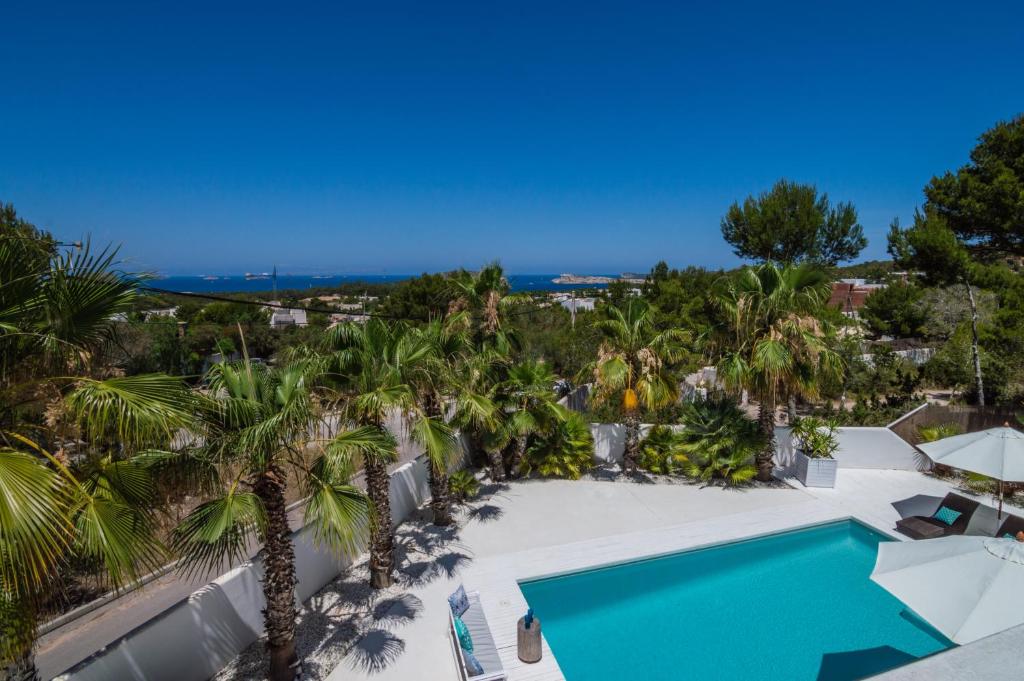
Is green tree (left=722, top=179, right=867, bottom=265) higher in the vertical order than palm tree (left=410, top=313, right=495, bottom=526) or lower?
higher

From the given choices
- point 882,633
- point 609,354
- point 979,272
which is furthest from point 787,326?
point 979,272

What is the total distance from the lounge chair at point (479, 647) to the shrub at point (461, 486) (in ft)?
12.3

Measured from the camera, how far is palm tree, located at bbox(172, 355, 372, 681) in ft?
15.1

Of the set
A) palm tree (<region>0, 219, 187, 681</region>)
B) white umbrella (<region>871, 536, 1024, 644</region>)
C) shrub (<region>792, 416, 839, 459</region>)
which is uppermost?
palm tree (<region>0, 219, 187, 681</region>)

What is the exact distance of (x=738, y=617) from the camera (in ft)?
24.2

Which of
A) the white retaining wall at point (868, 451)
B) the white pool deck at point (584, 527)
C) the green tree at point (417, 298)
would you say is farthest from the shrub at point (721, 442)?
the green tree at point (417, 298)

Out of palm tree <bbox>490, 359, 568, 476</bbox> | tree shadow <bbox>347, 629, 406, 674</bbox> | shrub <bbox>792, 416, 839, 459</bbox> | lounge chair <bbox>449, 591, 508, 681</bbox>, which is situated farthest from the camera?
shrub <bbox>792, 416, 839, 459</bbox>

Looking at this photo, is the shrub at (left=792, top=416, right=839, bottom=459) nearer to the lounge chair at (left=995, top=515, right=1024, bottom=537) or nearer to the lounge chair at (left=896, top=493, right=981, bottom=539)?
the lounge chair at (left=896, top=493, right=981, bottom=539)

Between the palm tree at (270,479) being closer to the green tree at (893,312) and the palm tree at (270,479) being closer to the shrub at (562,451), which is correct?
the shrub at (562,451)

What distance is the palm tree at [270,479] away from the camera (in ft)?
15.1

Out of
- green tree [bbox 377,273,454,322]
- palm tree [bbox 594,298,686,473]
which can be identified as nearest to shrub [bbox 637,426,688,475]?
palm tree [bbox 594,298,686,473]

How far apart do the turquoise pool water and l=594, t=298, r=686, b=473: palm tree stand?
332 cm

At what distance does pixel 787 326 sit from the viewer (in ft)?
32.8

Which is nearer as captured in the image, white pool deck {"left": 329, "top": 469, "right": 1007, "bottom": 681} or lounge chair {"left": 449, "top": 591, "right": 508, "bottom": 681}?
lounge chair {"left": 449, "top": 591, "right": 508, "bottom": 681}
